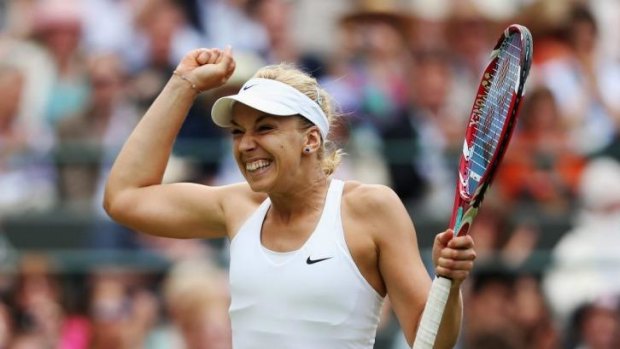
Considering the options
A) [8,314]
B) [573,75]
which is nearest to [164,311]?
[8,314]

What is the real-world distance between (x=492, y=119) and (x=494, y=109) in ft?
0.11

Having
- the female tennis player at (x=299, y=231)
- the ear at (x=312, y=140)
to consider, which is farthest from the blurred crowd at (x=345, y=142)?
the ear at (x=312, y=140)

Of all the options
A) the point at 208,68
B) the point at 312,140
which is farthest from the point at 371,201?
the point at 208,68

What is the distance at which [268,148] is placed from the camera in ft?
16.2

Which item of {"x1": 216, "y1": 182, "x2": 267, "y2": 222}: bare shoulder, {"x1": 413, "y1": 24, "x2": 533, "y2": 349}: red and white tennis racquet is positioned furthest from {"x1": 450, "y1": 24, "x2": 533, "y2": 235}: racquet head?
{"x1": 216, "y1": 182, "x2": 267, "y2": 222}: bare shoulder

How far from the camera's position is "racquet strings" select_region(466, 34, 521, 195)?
463 cm

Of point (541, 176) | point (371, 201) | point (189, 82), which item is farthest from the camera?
point (541, 176)

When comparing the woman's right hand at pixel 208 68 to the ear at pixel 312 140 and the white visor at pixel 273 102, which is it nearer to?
the white visor at pixel 273 102

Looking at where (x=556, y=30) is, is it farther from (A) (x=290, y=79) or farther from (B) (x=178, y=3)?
(A) (x=290, y=79)

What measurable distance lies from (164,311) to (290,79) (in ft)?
12.0

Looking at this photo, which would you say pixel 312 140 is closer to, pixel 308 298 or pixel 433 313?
pixel 308 298

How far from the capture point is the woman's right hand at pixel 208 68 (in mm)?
5305

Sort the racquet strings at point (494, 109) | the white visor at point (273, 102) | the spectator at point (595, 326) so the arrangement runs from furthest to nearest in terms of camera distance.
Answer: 1. the spectator at point (595, 326)
2. the white visor at point (273, 102)
3. the racquet strings at point (494, 109)

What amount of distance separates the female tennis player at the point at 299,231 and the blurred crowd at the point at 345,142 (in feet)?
8.97
